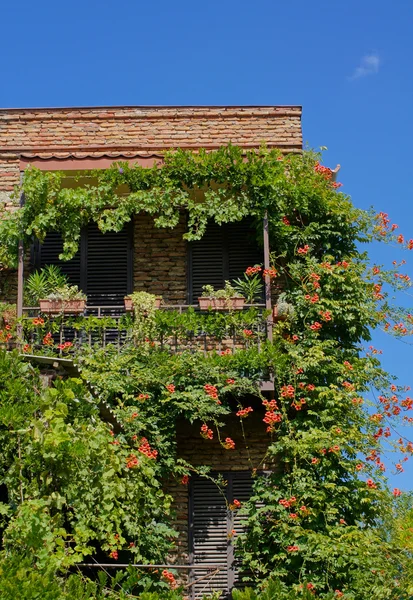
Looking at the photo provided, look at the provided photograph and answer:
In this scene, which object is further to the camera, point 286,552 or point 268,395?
point 268,395

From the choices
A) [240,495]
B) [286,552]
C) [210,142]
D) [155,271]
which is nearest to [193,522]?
[240,495]

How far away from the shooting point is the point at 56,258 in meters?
13.5

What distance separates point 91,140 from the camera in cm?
1434

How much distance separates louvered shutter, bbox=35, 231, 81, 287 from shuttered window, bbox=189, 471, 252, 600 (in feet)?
10.6

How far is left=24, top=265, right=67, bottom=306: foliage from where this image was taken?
41.3 ft

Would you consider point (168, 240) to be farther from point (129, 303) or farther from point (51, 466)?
point (51, 466)

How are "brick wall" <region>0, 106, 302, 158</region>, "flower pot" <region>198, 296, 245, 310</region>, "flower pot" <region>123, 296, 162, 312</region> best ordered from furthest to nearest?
"brick wall" <region>0, 106, 302, 158</region>, "flower pot" <region>123, 296, 162, 312</region>, "flower pot" <region>198, 296, 245, 310</region>

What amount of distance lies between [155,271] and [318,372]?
2729mm

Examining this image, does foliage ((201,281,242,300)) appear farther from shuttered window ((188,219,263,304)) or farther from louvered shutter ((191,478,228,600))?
louvered shutter ((191,478,228,600))

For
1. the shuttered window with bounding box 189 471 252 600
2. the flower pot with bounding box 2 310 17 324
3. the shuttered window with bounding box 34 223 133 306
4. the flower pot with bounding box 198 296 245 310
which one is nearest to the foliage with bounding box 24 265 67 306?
the flower pot with bounding box 2 310 17 324

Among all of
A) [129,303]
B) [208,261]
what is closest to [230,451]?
[129,303]

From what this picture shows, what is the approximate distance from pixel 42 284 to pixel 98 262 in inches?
42.0

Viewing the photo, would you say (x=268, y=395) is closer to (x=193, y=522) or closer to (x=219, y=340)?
(x=219, y=340)

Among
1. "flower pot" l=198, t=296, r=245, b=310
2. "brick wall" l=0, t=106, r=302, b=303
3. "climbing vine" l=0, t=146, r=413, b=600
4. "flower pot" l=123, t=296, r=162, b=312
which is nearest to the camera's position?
"climbing vine" l=0, t=146, r=413, b=600
